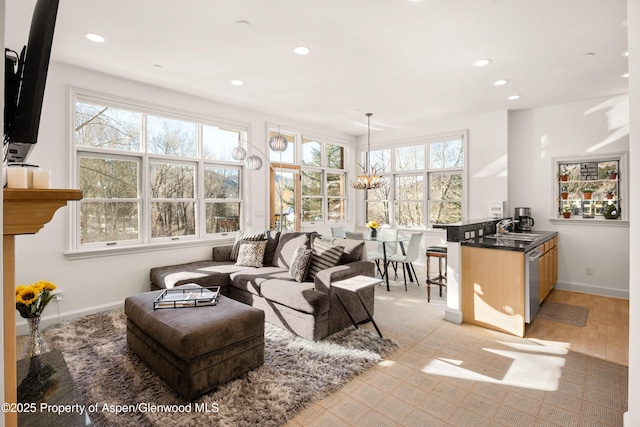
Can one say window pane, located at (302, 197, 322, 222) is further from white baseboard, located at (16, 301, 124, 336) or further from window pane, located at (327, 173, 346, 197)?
white baseboard, located at (16, 301, 124, 336)

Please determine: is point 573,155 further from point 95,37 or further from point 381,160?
point 95,37

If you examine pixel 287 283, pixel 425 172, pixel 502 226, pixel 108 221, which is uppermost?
pixel 425 172

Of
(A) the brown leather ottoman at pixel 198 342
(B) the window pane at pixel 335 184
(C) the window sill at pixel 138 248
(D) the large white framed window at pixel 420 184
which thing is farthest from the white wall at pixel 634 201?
(B) the window pane at pixel 335 184

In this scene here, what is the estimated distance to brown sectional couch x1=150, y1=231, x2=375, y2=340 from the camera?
3.19 metres

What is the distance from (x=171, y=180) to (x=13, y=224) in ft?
13.1

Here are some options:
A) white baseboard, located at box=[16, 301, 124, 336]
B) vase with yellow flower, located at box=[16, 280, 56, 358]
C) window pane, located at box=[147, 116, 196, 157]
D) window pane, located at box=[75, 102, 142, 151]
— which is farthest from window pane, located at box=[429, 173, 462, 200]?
vase with yellow flower, located at box=[16, 280, 56, 358]

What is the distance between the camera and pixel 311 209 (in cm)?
683

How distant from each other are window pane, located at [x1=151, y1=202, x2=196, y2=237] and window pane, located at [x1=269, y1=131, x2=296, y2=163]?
174 centimetres

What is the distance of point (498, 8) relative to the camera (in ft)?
8.53

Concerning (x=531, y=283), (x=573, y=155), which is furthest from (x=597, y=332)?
(x=573, y=155)

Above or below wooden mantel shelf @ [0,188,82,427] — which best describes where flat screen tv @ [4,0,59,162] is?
above

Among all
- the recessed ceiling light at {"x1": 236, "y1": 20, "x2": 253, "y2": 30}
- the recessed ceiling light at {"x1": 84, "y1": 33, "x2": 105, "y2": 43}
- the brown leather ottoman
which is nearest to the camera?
the brown leather ottoman

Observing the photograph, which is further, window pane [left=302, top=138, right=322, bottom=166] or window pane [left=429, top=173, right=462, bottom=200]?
window pane [left=302, top=138, right=322, bottom=166]

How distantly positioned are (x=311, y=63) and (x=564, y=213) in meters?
4.45
